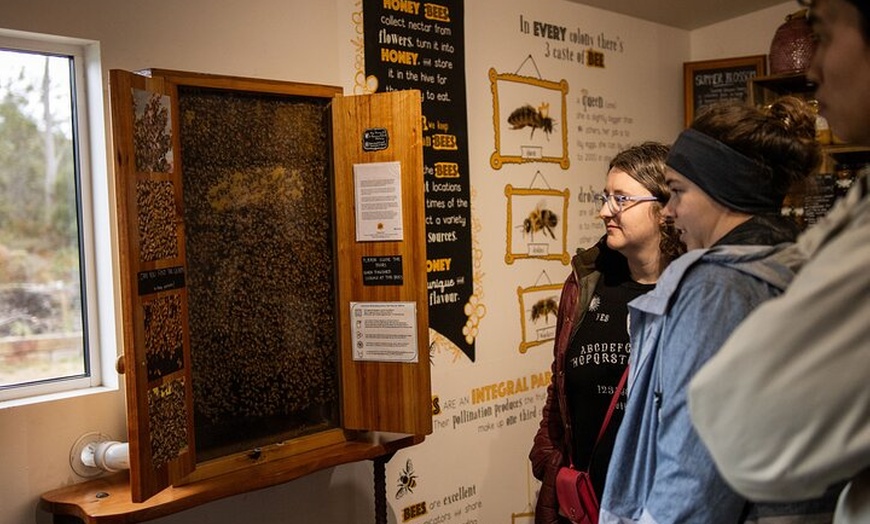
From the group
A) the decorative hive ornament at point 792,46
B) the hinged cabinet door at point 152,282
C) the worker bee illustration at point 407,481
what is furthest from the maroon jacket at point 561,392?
the decorative hive ornament at point 792,46

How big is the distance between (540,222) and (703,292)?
2420mm

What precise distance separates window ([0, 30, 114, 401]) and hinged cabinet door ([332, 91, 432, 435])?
0.68 m

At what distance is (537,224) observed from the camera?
3752 mm

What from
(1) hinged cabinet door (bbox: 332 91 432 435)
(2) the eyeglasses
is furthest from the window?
(2) the eyeglasses

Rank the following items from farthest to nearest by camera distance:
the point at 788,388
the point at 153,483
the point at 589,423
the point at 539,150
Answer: the point at 539,150 < the point at 589,423 < the point at 153,483 < the point at 788,388

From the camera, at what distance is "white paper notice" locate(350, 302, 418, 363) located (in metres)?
2.49

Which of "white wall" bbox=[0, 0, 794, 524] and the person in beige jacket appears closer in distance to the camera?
the person in beige jacket

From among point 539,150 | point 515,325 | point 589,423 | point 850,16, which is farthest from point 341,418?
point 850,16

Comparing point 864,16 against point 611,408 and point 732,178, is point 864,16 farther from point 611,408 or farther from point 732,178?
point 611,408

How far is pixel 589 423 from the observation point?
7.69ft

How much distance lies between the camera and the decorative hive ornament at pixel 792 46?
401 cm

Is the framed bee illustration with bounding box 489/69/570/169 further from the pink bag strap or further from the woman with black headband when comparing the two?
the woman with black headband

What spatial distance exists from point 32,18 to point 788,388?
2.10 m

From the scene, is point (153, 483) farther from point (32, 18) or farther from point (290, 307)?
point (32, 18)
